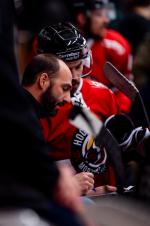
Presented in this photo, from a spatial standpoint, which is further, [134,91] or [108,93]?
[108,93]

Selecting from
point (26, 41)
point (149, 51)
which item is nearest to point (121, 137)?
point (149, 51)

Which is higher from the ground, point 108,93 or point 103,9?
point 108,93

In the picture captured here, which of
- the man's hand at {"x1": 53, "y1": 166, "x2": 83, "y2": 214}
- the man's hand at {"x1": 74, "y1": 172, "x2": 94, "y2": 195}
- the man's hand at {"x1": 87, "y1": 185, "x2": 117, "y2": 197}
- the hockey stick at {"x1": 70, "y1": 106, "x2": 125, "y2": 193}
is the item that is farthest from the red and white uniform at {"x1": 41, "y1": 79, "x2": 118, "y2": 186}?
the man's hand at {"x1": 53, "y1": 166, "x2": 83, "y2": 214}

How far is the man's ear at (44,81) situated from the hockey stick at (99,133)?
0.49 m

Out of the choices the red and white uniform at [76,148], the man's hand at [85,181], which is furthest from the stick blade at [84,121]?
the red and white uniform at [76,148]

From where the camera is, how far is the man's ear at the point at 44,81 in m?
4.79

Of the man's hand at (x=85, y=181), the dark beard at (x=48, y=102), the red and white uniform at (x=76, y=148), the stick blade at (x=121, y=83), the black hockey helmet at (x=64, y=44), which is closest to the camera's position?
the man's hand at (x=85, y=181)

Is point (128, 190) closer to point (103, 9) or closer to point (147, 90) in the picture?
point (147, 90)

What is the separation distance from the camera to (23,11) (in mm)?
10125

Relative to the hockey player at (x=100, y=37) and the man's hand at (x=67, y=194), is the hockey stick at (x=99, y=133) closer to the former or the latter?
the man's hand at (x=67, y=194)

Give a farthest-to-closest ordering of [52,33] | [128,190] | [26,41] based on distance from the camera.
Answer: [26,41] → [52,33] → [128,190]

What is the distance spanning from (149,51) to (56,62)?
2.51 metres

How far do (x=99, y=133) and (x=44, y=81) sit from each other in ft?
3.79

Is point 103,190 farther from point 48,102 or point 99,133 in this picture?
point 99,133
